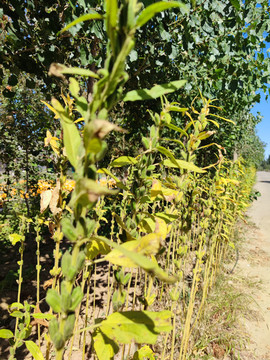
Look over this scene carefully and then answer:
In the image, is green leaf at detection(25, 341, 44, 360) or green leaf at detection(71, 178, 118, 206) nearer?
green leaf at detection(71, 178, 118, 206)

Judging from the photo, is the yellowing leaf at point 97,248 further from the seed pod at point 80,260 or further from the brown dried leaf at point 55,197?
the brown dried leaf at point 55,197

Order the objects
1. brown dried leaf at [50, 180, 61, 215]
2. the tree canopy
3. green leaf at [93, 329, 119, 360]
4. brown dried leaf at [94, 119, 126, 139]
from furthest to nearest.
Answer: the tree canopy, brown dried leaf at [50, 180, 61, 215], green leaf at [93, 329, 119, 360], brown dried leaf at [94, 119, 126, 139]

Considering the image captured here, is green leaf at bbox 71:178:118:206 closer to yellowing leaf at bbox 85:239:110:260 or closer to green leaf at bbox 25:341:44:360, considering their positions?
yellowing leaf at bbox 85:239:110:260

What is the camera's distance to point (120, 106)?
2.67 m

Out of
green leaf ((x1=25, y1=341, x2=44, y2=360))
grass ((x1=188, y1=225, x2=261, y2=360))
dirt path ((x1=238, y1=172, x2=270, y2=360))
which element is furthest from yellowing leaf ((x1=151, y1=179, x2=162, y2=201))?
dirt path ((x1=238, y1=172, x2=270, y2=360))

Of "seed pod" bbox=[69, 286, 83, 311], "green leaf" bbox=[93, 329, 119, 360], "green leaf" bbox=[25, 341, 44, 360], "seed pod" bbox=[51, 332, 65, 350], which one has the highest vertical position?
"seed pod" bbox=[69, 286, 83, 311]

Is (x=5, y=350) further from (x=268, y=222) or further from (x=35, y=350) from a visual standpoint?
(x=268, y=222)

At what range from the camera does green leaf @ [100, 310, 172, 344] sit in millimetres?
333

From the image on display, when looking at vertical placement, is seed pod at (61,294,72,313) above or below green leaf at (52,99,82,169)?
below

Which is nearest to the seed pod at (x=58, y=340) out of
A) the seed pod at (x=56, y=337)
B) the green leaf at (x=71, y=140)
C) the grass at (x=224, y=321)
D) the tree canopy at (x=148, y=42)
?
the seed pod at (x=56, y=337)

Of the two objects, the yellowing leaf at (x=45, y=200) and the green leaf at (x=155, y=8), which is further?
the yellowing leaf at (x=45, y=200)

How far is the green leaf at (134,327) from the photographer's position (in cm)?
33

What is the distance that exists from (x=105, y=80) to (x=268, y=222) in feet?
21.8

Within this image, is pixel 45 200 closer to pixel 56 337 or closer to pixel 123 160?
pixel 123 160
